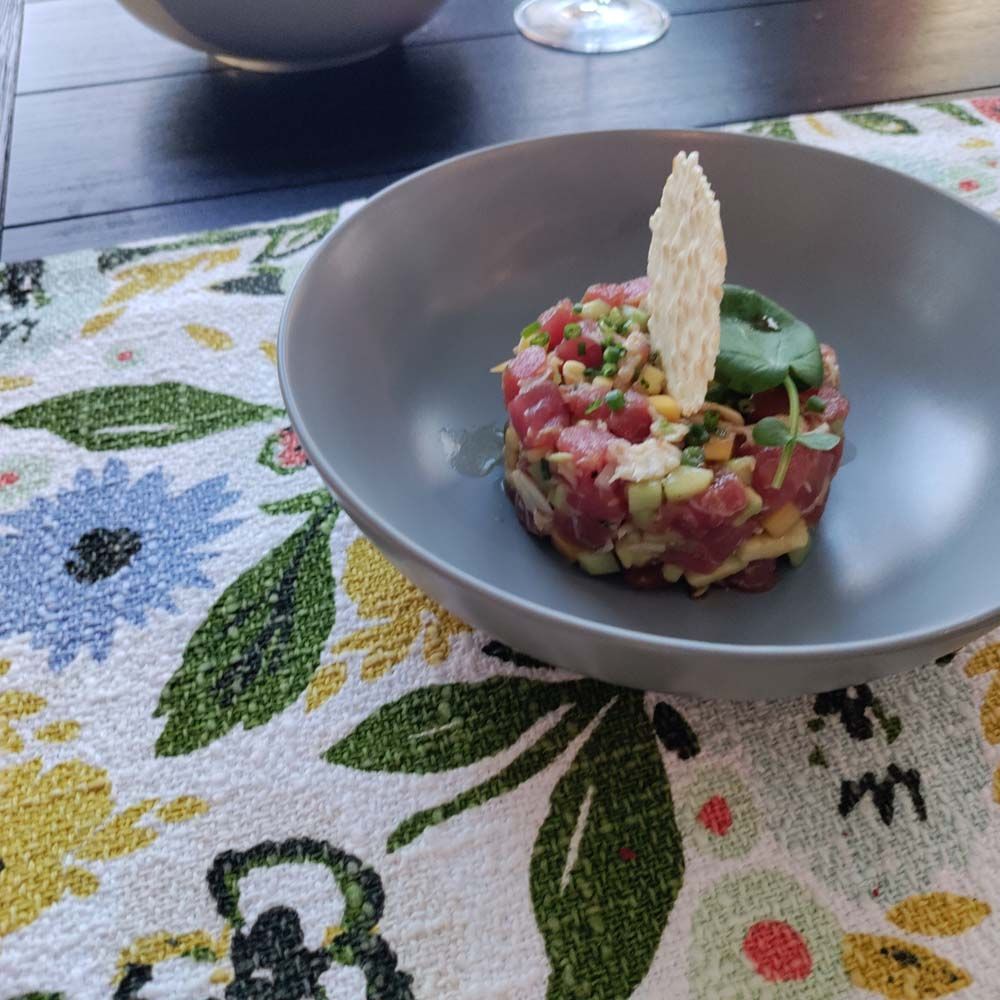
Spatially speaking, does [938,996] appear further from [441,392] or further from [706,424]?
[441,392]

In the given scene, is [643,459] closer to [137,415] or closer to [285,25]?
[137,415]

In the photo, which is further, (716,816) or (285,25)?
(285,25)

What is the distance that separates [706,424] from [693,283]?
12 cm

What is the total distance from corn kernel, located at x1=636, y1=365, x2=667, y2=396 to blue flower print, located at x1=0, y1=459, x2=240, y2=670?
0.43 meters

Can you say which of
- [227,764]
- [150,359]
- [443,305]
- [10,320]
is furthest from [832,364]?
[10,320]

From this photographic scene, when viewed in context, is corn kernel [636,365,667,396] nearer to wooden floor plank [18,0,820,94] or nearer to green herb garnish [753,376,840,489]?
green herb garnish [753,376,840,489]

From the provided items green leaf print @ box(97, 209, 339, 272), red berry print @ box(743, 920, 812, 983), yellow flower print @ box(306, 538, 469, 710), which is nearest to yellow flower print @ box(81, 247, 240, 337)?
green leaf print @ box(97, 209, 339, 272)

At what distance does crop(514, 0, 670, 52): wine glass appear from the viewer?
6.16 ft

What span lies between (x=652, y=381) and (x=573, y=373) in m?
0.07

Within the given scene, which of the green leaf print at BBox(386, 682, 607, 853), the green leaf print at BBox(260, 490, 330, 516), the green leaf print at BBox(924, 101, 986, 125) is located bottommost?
the green leaf print at BBox(386, 682, 607, 853)

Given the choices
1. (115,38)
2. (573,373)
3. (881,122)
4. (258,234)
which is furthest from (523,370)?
(115,38)

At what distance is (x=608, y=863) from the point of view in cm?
76

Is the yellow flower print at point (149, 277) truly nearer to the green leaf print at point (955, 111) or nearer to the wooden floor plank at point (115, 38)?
the wooden floor plank at point (115, 38)

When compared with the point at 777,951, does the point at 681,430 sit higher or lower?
higher
